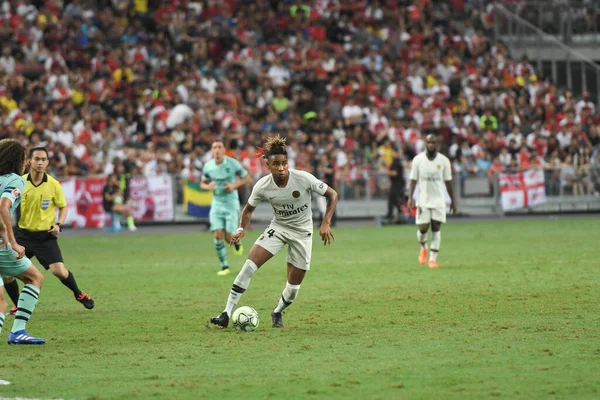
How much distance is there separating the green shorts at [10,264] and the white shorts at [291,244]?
2662 mm

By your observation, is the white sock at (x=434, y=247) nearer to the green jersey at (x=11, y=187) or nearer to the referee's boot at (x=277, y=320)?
the referee's boot at (x=277, y=320)

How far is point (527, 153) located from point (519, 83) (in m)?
4.55

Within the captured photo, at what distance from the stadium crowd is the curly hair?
21.0 metres

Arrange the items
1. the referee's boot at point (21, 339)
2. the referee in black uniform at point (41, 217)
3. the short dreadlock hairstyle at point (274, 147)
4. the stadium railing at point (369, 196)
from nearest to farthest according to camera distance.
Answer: the referee's boot at point (21, 339) < the short dreadlock hairstyle at point (274, 147) < the referee in black uniform at point (41, 217) < the stadium railing at point (369, 196)

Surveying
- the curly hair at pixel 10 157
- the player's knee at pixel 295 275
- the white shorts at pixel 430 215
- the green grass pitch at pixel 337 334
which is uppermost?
the curly hair at pixel 10 157

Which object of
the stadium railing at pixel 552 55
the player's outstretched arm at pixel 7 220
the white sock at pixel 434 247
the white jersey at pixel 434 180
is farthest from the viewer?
the stadium railing at pixel 552 55

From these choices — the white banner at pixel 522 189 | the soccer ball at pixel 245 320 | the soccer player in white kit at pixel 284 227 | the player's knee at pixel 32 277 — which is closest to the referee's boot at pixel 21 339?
the player's knee at pixel 32 277

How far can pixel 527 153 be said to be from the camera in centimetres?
3534

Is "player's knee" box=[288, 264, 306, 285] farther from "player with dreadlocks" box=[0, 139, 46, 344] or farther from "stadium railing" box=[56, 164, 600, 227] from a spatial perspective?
"stadium railing" box=[56, 164, 600, 227]

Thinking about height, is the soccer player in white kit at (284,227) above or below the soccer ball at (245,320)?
above

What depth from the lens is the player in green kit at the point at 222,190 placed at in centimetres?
1930

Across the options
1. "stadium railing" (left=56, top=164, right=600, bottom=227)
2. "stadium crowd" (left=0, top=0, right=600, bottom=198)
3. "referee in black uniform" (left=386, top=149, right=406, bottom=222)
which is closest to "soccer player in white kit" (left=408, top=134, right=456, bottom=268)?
"stadium crowd" (left=0, top=0, right=600, bottom=198)

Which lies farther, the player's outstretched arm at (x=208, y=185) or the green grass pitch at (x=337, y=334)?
the player's outstretched arm at (x=208, y=185)

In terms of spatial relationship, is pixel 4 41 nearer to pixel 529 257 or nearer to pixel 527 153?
pixel 527 153
